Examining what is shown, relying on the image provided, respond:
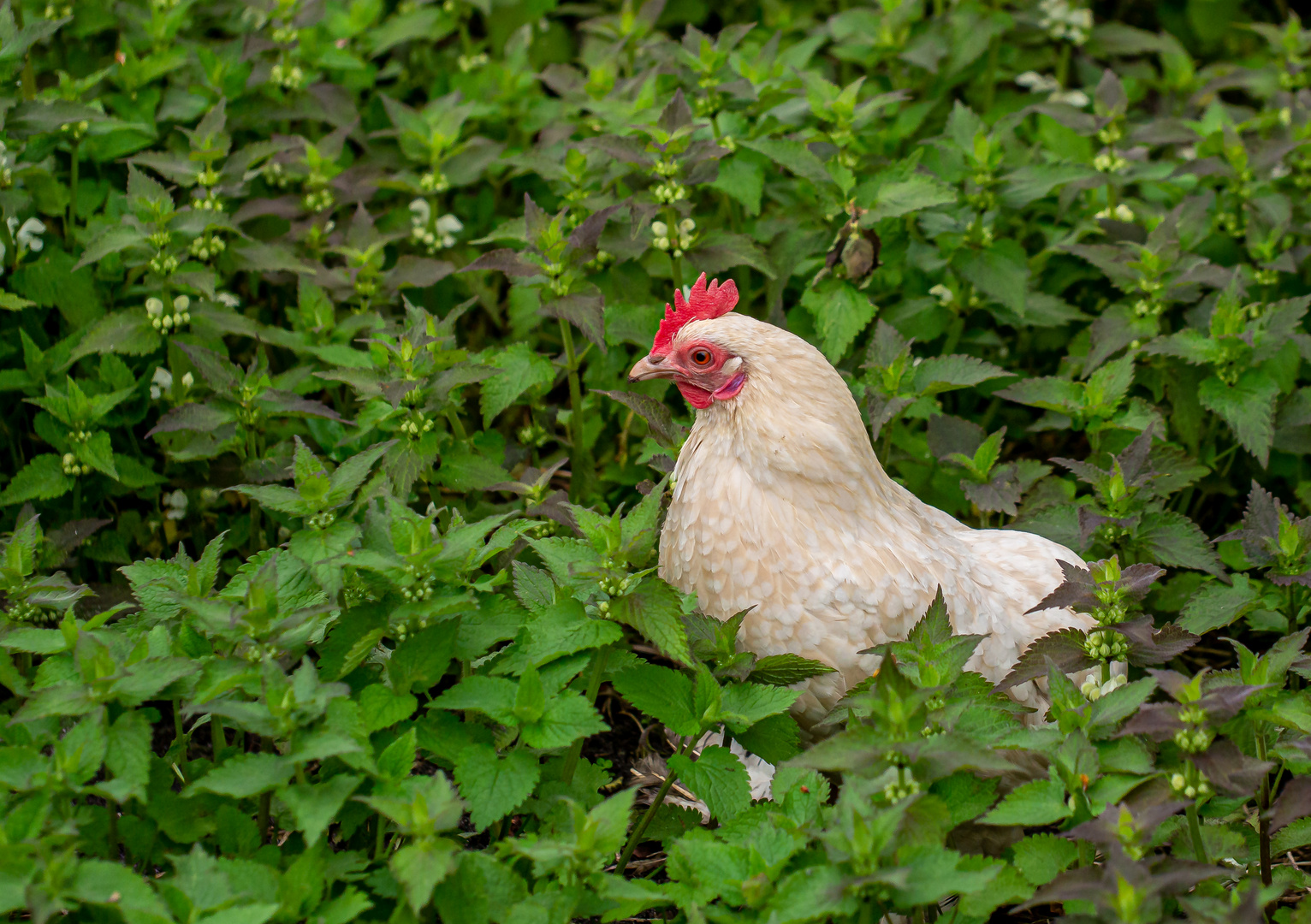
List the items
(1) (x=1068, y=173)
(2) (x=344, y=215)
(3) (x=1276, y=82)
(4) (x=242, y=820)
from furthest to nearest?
1. (3) (x=1276, y=82)
2. (2) (x=344, y=215)
3. (1) (x=1068, y=173)
4. (4) (x=242, y=820)

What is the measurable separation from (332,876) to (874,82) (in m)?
3.38

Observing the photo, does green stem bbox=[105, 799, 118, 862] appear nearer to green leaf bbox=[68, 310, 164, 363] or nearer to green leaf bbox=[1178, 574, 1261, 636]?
green leaf bbox=[68, 310, 164, 363]

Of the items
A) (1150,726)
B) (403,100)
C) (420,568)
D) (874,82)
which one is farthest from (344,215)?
(1150,726)

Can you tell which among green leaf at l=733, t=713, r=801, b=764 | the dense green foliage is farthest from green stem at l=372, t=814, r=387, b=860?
green leaf at l=733, t=713, r=801, b=764

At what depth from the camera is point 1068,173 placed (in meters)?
3.60

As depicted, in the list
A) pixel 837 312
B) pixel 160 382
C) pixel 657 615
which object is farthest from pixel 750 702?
pixel 160 382

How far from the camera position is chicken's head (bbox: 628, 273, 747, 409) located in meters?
2.73

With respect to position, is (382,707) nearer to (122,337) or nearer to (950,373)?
(122,337)

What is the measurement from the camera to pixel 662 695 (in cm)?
233

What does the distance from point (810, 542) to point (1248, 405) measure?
4.73 ft

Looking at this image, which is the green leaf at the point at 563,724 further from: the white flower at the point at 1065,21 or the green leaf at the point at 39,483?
the white flower at the point at 1065,21

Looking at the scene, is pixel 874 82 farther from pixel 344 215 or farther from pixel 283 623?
pixel 283 623

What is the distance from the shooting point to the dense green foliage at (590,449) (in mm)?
2057

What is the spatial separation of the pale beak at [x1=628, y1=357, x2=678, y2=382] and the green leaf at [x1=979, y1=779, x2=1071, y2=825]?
1.24 meters
